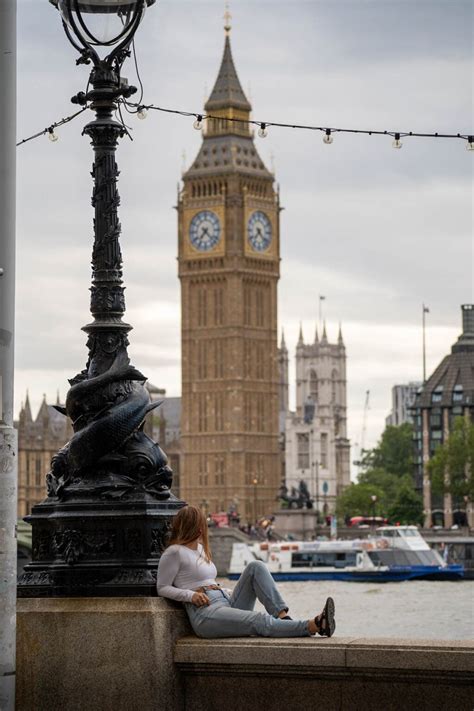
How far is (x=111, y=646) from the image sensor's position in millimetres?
10031

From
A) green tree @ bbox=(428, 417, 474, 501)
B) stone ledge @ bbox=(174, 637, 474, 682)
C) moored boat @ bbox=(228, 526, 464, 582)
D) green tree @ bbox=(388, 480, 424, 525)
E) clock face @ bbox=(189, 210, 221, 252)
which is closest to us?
stone ledge @ bbox=(174, 637, 474, 682)

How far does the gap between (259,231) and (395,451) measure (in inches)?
1690

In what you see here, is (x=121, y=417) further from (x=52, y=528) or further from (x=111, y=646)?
(x=111, y=646)

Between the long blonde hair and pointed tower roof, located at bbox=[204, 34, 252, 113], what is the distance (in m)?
121

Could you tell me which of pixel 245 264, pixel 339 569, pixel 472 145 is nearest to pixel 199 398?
pixel 245 264

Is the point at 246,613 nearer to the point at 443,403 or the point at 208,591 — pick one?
the point at 208,591

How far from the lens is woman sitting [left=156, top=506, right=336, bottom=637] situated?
10.0 metres

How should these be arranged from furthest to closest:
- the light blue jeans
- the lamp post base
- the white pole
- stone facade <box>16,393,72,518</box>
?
stone facade <box>16,393,72,518</box> → the lamp post base → the light blue jeans → the white pole

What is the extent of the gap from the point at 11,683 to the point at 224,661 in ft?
4.28

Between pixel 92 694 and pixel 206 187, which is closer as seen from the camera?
pixel 92 694

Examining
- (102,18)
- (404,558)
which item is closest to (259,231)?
(404,558)

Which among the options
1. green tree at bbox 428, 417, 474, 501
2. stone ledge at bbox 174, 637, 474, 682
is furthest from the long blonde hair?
green tree at bbox 428, 417, 474, 501

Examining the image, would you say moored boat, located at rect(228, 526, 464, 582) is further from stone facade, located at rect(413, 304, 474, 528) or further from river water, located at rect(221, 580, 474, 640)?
stone facade, located at rect(413, 304, 474, 528)

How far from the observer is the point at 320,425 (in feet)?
566
